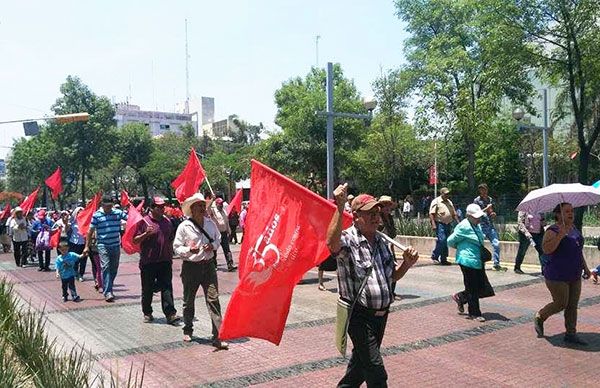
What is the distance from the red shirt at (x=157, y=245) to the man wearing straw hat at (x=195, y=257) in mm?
1269

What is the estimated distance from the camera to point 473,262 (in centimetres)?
847

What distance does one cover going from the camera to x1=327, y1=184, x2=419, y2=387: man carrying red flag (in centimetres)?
431

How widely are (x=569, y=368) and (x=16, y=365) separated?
5259 mm

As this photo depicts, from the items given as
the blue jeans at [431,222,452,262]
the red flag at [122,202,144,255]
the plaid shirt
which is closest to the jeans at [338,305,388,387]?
the plaid shirt

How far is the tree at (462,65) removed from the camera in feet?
53.8

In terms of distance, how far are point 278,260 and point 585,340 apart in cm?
462

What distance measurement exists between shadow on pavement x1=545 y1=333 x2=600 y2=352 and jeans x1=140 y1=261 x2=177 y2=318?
5062 millimetres

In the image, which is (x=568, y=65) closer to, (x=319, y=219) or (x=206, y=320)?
(x=206, y=320)

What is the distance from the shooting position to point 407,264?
4.44 metres

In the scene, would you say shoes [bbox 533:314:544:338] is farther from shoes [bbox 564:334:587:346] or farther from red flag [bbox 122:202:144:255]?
red flag [bbox 122:202:144:255]

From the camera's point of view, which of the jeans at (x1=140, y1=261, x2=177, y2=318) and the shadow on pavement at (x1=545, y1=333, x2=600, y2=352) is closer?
the shadow on pavement at (x1=545, y1=333, x2=600, y2=352)

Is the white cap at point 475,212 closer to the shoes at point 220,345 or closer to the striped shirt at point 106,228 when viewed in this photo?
the shoes at point 220,345

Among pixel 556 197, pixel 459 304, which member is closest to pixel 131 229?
pixel 459 304

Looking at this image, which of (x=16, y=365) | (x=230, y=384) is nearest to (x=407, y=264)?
(x=230, y=384)
